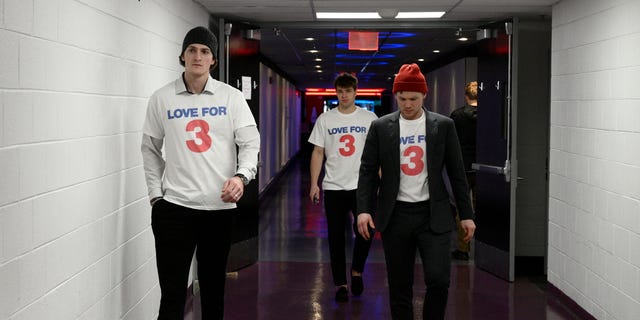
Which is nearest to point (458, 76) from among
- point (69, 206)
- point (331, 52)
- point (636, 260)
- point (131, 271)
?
point (331, 52)

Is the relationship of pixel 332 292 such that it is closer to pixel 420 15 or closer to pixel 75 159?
pixel 420 15

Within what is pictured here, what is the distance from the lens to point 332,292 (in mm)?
5750

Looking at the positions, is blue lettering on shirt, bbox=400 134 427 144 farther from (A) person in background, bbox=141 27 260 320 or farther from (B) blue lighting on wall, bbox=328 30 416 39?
(B) blue lighting on wall, bbox=328 30 416 39

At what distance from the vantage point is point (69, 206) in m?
3.05

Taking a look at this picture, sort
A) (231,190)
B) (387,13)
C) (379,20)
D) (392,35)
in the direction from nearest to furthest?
1. (231,190)
2. (387,13)
3. (379,20)
4. (392,35)

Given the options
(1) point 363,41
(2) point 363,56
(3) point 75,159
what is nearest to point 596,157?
(3) point 75,159

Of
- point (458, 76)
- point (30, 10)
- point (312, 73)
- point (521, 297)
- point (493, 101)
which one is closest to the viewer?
point (30, 10)

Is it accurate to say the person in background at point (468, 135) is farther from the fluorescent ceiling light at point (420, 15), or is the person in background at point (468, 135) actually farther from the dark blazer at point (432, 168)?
the dark blazer at point (432, 168)

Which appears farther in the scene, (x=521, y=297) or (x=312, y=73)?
(x=312, y=73)

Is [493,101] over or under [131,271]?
over

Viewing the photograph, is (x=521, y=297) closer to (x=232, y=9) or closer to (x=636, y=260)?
(x=636, y=260)

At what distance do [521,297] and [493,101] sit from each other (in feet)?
5.67

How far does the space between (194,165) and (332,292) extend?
2.45m

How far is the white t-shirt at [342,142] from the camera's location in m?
5.25
